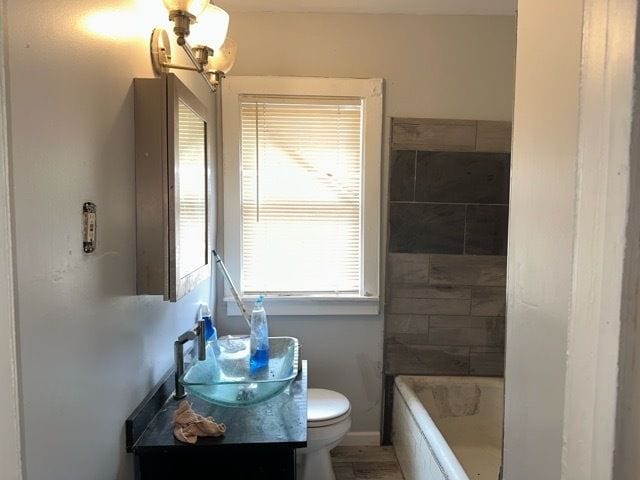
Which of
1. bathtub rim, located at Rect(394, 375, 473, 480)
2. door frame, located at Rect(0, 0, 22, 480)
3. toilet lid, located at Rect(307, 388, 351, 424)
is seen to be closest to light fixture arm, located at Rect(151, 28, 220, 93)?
door frame, located at Rect(0, 0, 22, 480)

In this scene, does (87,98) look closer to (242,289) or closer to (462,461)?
(242,289)

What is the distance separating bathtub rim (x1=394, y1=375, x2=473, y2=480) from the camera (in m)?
1.56

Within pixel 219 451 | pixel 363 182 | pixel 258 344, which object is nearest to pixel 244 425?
pixel 219 451

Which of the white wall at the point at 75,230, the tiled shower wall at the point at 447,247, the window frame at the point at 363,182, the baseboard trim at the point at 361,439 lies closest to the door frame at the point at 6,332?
the white wall at the point at 75,230

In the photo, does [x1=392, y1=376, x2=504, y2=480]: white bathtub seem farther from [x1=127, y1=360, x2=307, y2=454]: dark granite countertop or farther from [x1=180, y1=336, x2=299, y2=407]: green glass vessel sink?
[x1=127, y1=360, x2=307, y2=454]: dark granite countertop

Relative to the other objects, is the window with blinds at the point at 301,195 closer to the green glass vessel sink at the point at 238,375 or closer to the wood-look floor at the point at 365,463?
the green glass vessel sink at the point at 238,375

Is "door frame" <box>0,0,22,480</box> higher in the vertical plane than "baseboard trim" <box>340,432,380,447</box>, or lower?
higher

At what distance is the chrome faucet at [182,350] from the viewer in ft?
4.91

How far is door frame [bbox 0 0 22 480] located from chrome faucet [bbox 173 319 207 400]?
32.2 inches

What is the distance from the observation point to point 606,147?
44cm

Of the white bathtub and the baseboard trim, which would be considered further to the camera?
the baseboard trim

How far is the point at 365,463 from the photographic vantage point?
7.70ft

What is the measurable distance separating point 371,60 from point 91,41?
1.70m

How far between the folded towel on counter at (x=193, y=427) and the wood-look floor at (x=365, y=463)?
119 centimetres
